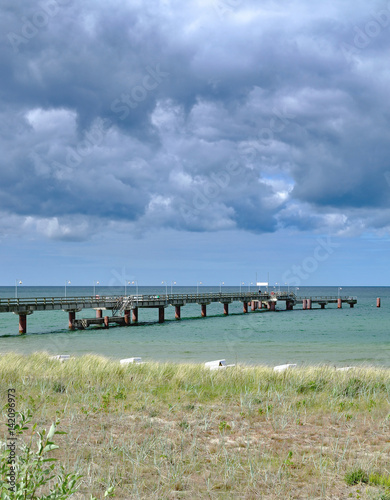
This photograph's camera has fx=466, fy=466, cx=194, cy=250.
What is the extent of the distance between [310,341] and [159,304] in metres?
28.3

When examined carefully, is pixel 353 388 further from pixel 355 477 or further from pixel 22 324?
pixel 22 324

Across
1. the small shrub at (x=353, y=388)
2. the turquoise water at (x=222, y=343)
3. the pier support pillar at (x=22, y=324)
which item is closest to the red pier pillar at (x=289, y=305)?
the turquoise water at (x=222, y=343)

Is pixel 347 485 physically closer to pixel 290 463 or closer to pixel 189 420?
pixel 290 463

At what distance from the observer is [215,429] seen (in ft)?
29.5

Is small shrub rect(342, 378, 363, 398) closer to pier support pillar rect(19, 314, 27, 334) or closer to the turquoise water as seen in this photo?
the turquoise water

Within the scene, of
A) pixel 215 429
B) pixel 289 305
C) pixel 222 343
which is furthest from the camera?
pixel 289 305

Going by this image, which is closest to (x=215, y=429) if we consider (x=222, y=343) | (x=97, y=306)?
(x=222, y=343)

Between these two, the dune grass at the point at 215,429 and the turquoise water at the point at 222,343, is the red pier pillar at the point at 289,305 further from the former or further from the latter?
the dune grass at the point at 215,429

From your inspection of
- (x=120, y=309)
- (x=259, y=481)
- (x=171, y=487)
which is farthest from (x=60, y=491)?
(x=120, y=309)

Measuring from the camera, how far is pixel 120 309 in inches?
2469

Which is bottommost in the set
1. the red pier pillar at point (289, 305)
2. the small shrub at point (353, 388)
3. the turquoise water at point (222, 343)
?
the red pier pillar at point (289, 305)

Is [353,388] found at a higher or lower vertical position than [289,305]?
higher

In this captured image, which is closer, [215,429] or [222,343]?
[215,429]

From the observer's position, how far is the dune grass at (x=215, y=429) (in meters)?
6.46
